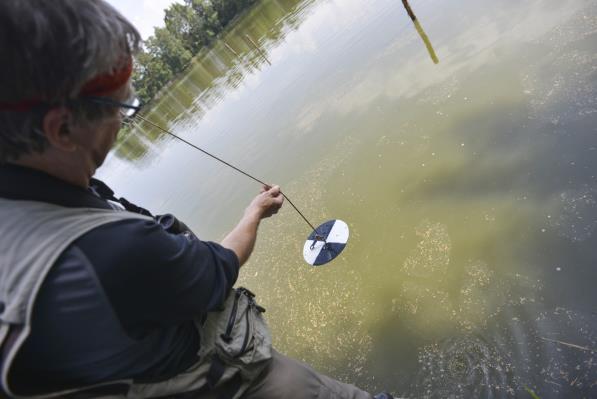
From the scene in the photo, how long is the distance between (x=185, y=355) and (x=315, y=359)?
254 cm

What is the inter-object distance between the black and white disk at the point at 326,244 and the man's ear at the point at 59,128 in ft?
9.13

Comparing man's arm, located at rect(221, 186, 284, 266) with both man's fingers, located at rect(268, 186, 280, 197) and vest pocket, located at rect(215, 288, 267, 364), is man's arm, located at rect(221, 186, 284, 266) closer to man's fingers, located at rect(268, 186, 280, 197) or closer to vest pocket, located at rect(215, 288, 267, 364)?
man's fingers, located at rect(268, 186, 280, 197)

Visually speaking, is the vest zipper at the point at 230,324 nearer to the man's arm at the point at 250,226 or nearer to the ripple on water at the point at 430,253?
the man's arm at the point at 250,226

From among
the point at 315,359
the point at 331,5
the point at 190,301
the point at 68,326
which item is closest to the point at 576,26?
the point at 315,359

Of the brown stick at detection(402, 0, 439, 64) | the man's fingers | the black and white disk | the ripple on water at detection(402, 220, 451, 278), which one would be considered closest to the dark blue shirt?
the man's fingers

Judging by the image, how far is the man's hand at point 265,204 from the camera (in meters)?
2.23

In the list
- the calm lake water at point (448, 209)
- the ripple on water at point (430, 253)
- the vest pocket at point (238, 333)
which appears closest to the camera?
the vest pocket at point (238, 333)

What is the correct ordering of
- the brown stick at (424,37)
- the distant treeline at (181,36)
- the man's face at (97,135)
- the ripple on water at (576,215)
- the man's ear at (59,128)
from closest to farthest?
the man's ear at (59,128)
the man's face at (97,135)
the ripple on water at (576,215)
the brown stick at (424,37)
the distant treeline at (181,36)

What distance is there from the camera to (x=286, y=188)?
6.55 meters

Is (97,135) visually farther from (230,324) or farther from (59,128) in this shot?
(230,324)

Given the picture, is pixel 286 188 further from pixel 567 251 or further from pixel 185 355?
pixel 185 355

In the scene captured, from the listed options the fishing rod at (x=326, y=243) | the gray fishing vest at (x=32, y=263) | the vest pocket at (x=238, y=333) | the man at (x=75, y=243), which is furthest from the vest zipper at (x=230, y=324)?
the fishing rod at (x=326, y=243)

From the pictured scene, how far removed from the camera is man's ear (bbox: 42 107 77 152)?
103cm

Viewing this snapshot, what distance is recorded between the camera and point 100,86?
112 cm
